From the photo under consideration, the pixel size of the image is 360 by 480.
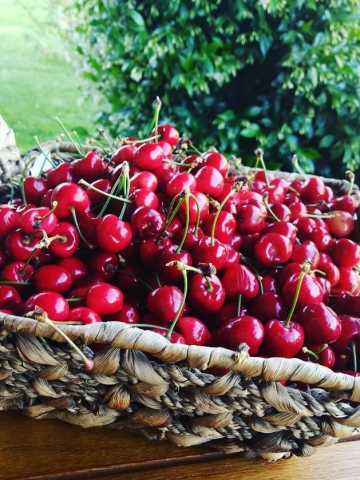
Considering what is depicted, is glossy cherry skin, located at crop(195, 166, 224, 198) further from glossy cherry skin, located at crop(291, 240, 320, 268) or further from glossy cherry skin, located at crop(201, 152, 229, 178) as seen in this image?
glossy cherry skin, located at crop(291, 240, 320, 268)

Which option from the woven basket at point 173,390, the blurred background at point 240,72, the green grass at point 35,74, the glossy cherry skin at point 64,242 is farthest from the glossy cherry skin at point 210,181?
the green grass at point 35,74

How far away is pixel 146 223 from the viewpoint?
2.68 feet

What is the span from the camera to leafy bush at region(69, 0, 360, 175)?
1.90 m

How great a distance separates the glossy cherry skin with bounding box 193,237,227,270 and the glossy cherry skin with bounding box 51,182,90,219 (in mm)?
178

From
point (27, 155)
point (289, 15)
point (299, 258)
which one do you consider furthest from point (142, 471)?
point (289, 15)

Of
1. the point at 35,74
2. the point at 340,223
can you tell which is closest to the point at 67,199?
the point at 340,223

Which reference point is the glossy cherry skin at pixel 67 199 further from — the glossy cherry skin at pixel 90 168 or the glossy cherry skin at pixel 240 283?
the glossy cherry skin at pixel 240 283

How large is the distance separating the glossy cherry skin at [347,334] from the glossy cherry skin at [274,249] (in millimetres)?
123

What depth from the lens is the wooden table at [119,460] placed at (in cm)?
69

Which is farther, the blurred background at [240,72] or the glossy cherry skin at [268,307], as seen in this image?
the blurred background at [240,72]

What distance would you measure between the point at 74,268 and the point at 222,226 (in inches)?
8.4

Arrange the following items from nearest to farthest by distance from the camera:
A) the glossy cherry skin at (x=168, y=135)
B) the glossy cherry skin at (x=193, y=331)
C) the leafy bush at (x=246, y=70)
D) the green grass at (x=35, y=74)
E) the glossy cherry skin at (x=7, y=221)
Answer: the glossy cherry skin at (x=193, y=331) → the glossy cherry skin at (x=7, y=221) → the glossy cherry skin at (x=168, y=135) → the leafy bush at (x=246, y=70) → the green grass at (x=35, y=74)

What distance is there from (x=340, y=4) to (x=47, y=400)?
1617 mm

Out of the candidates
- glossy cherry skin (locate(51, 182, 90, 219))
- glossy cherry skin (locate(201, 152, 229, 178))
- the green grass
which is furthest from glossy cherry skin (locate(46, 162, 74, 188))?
the green grass
